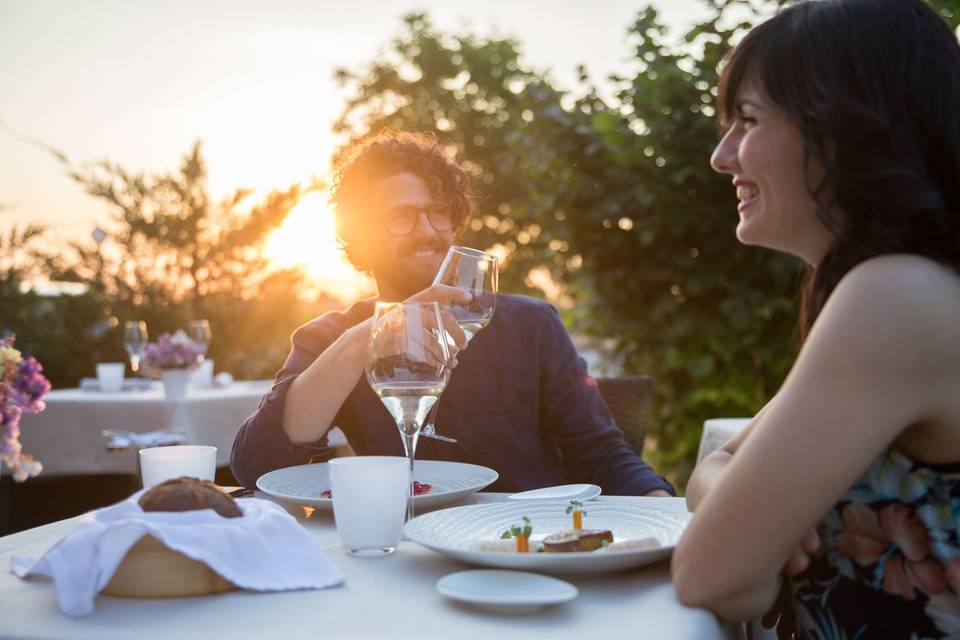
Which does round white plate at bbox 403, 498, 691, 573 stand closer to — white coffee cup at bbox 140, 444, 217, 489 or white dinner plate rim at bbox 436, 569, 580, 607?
white dinner plate rim at bbox 436, 569, 580, 607

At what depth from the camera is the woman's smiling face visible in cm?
121

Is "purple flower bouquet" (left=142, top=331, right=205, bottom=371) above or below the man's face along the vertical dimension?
below

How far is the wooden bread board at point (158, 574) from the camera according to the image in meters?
0.99

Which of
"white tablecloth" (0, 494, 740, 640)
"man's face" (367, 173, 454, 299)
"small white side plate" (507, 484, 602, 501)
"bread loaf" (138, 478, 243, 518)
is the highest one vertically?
"man's face" (367, 173, 454, 299)

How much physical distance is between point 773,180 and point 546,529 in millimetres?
614

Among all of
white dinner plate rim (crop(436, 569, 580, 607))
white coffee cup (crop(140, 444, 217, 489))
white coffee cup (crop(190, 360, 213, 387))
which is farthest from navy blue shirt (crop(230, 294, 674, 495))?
white coffee cup (crop(190, 360, 213, 387))

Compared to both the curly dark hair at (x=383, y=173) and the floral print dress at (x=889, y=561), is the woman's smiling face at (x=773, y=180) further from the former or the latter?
the curly dark hair at (x=383, y=173)

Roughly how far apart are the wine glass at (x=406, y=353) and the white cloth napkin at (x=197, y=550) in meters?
0.29

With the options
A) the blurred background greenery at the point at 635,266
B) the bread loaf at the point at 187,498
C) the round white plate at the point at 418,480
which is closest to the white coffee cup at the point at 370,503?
the bread loaf at the point at 187,498

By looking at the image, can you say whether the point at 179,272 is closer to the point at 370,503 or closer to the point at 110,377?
the point at 110,377

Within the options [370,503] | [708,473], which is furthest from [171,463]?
[708,473]

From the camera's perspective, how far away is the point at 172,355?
4.34 m

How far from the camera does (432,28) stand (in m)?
17.2

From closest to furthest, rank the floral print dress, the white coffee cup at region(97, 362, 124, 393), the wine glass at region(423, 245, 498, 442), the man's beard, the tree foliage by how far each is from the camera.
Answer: the floral print dress, the wine glass at region(423, 245, 498, 442), the man's beard, the white coffee cup at region(97, 362, 124, 393), the tree foliage
